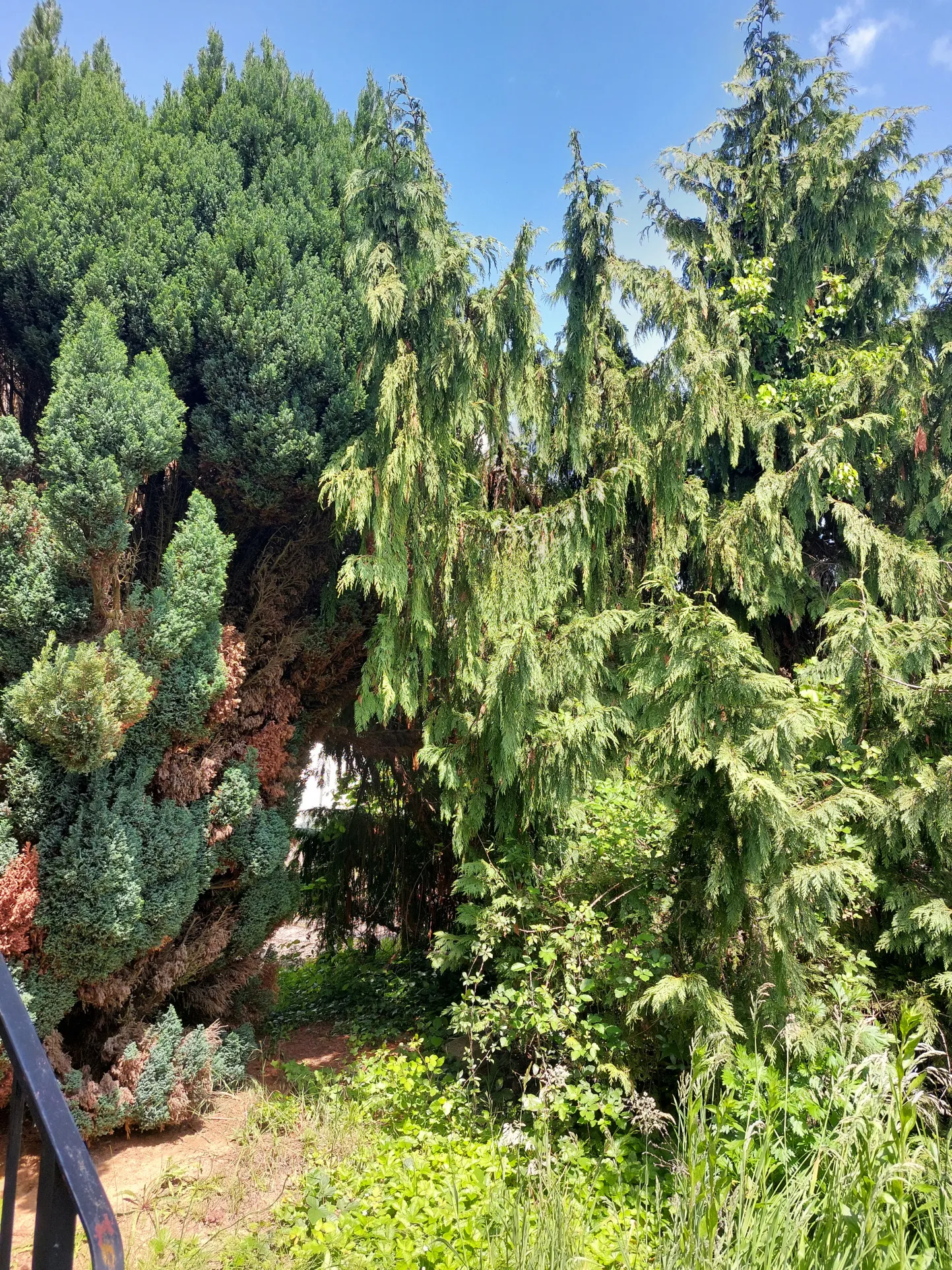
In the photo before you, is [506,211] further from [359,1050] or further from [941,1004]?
[359,1050]

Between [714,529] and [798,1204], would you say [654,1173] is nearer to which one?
[798,1204]

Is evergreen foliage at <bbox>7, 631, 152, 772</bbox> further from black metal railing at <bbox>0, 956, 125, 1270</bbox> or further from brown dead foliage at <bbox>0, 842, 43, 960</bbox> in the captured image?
black metal railing at <bbox>0, 956, 125, 1270</bbox>

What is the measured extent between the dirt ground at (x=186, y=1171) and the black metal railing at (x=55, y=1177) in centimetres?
257

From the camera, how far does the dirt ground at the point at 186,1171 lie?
2984mm

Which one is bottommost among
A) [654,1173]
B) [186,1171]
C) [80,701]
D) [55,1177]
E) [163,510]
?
[186,1171]

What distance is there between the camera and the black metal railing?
34.2 inches

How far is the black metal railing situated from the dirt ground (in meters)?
2.57

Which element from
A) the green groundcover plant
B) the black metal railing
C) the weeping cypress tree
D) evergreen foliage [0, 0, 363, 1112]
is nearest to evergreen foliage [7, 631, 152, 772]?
evergreen foliage [0, 0, 363, 1112]

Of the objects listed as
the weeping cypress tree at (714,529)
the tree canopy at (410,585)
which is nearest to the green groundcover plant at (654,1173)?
the tree canopy at (410,585)

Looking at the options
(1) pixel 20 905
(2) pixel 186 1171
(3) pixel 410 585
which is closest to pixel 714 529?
(3) pixel 410 585

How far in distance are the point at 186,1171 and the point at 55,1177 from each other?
3.13m

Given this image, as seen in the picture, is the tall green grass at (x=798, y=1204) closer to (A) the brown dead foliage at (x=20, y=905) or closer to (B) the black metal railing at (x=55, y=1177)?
(B) the black metal railing at (x=55, y=1177)

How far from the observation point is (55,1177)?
0.91m

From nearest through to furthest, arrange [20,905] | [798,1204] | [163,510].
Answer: [798,1204] → [20,905] → [163,510]
